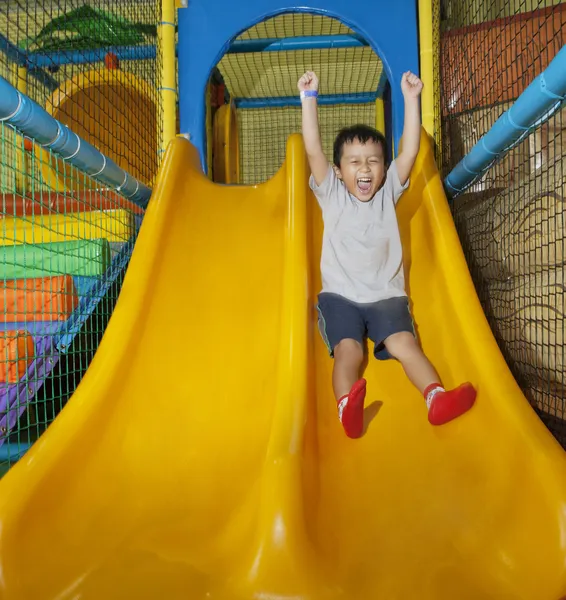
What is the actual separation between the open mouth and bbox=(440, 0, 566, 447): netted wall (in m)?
0.46

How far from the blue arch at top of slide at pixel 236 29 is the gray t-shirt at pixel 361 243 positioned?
97cm

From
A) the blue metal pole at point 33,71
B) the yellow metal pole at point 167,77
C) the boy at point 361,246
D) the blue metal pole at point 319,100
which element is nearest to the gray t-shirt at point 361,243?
the boy at point 361,246

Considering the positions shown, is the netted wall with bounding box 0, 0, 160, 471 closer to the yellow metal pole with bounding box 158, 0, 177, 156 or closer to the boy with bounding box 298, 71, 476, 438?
the yellow metal pole with bounding box 158, 0, 177, 156

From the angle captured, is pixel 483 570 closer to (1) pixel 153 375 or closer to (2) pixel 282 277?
(1) pixel 153 375

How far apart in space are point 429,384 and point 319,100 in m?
3.44

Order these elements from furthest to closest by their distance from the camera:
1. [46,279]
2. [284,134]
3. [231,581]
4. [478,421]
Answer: [284,134] < [46,279] < [478,421] < [231,581]

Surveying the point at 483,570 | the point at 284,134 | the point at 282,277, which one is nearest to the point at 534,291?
the point at 282,277

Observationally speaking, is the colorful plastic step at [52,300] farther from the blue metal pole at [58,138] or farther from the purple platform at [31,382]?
the blue metal pole at [58,138]

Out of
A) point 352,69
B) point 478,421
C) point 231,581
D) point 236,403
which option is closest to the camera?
point 231,581

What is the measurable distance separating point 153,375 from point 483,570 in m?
0.90

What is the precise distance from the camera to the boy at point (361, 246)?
4.65ft

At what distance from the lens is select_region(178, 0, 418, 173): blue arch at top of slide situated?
2355mm

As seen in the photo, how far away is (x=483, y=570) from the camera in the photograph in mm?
919

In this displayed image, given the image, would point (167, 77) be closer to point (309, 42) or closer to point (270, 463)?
point (309, 42)
